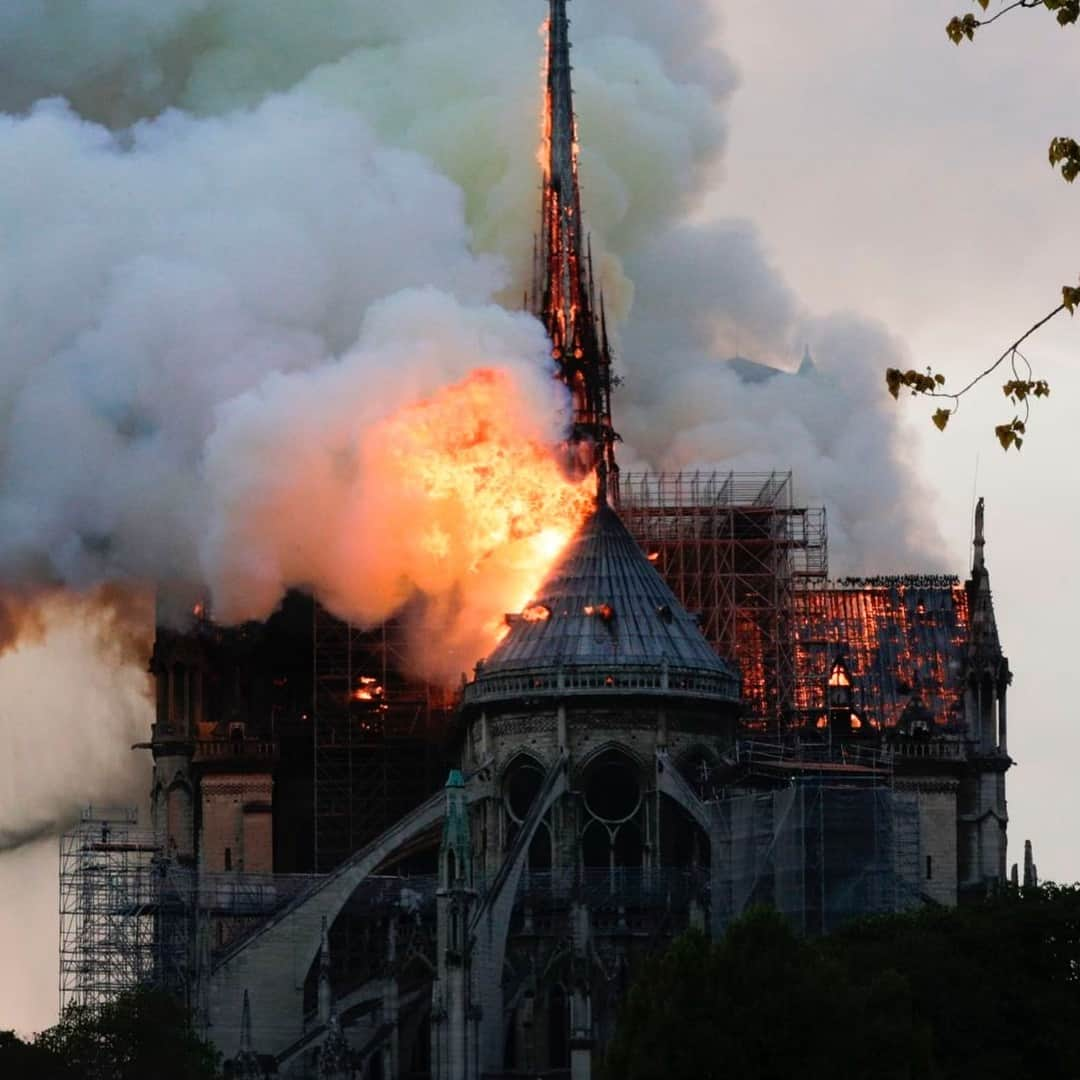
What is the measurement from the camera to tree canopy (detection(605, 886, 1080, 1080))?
101 meters

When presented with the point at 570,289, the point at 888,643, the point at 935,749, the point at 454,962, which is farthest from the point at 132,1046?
the point at 888,643

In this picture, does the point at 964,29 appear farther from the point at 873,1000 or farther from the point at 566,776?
the point at 566,776

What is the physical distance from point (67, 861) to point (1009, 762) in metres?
36.6

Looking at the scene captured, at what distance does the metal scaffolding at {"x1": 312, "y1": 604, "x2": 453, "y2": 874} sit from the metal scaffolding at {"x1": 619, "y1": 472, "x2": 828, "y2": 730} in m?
12.1

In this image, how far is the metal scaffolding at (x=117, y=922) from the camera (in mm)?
132875

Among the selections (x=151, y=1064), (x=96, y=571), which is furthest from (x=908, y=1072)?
(x=96, y=571)

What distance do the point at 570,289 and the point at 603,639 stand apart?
1593 cm

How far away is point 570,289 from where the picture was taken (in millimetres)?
149125

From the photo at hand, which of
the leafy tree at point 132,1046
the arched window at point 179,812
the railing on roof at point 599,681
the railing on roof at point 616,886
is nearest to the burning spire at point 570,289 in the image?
the railing on roof at point 599,681

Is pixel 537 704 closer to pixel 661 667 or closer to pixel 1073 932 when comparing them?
pixel 661 667

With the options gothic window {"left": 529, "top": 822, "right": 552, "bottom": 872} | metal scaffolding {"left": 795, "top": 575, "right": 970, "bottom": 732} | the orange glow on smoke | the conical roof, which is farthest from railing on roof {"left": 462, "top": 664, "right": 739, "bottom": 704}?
metal scaffolding {"left": 795, "top": 575, "right": 970, "bottom": 732}

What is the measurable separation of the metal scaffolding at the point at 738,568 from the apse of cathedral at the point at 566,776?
16cm

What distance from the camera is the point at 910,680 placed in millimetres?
156250

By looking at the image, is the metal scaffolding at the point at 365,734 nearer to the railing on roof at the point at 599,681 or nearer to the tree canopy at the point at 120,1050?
the railing on roof at the point at 599,681
